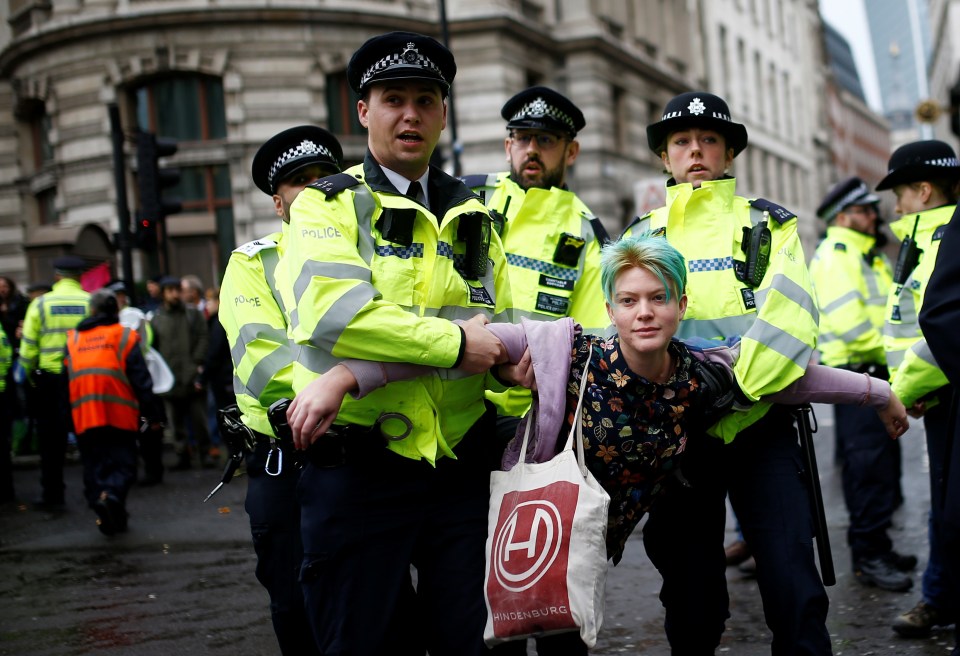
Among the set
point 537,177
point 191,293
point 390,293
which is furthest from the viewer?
point 191,293

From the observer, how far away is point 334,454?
3.32 meters

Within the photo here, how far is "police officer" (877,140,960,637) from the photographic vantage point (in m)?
4.99

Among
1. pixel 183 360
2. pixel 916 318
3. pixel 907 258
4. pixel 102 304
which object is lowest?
pixel 916 318

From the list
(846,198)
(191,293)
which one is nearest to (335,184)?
(846,198)

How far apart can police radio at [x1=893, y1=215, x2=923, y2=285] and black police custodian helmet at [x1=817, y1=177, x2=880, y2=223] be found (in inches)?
60.6

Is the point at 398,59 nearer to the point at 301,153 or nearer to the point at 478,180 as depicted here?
the point at 301,153

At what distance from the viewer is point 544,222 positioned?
4.86 metres

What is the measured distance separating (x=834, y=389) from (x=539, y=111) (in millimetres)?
1934

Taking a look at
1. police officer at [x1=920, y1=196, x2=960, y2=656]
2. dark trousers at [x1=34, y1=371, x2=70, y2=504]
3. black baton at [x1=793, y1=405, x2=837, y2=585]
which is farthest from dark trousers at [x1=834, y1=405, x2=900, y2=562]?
dark trousers at [x1=34, y1=371, x2=70, y2=504]

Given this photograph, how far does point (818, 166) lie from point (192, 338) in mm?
51499

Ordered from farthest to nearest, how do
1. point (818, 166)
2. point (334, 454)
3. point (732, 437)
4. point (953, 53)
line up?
1. point (953, 53)
2. point (818, 166)
3. point (732, 437)
4. point (334, 454)

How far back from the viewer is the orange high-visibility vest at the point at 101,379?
9.40 metres

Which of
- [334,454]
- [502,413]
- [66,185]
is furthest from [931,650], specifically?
[66,185]

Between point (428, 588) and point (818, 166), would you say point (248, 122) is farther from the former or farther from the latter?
point (818, 166)
